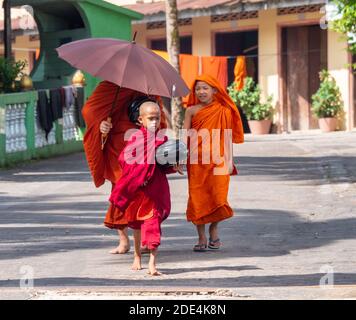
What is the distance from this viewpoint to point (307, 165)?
1805 centimetres

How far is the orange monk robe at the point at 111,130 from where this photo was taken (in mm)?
9797

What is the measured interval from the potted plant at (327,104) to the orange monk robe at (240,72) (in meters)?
2.01

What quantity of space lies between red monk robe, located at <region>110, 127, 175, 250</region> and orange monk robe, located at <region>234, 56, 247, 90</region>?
18.0 m

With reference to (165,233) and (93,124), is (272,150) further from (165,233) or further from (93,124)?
(93,124)

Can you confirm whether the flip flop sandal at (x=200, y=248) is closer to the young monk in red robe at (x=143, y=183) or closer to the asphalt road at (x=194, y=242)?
the asphalt road at (x=194, y=242)

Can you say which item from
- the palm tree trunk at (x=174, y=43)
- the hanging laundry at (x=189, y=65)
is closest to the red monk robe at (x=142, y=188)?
the palm tree trunk at (x=174, y=43)

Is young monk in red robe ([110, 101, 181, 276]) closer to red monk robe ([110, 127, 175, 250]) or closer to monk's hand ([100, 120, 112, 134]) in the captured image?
red monk robe ([110, 127, 175, 250])

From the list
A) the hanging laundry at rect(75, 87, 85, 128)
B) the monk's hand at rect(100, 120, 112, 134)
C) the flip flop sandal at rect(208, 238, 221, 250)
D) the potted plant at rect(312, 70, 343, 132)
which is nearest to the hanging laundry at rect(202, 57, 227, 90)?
the potted plant at rect(312, 70, 343, 132)

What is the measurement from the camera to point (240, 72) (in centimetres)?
2719

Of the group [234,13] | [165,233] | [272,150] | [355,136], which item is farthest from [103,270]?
[234,13]

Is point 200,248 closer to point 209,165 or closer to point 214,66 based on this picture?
point 209,165

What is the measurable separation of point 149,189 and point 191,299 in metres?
1.98
